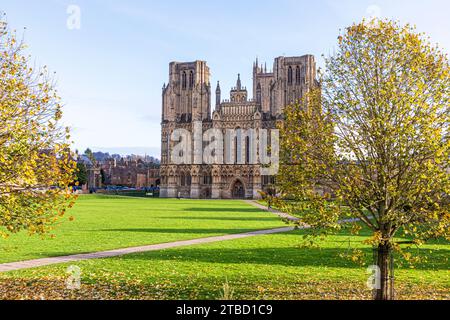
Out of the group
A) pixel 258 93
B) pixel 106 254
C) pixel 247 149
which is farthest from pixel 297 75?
pixel 106 254

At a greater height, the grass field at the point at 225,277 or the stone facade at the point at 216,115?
the stone facade at the point at 216,115

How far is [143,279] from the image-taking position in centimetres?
1432

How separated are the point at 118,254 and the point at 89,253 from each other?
135cm

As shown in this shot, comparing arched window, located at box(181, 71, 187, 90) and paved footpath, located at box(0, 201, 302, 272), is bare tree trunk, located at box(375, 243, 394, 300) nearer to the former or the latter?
paved footpath, located at box(0, 201, 302, 272)

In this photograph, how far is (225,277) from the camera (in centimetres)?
1480

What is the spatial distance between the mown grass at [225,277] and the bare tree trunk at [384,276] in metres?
0.87

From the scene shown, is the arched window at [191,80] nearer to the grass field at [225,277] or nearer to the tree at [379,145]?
the grass field at [225,277]

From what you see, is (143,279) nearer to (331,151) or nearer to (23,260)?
(23,260)

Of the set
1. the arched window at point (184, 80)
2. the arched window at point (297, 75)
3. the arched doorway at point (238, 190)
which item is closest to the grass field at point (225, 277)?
the arched doorway at point (238, 190)

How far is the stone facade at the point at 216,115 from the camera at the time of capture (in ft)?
325

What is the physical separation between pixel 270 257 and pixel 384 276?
7.63m

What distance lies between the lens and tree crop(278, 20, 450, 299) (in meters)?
11.1

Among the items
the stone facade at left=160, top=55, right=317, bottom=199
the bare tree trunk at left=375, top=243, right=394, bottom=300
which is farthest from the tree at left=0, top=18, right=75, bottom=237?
the stone facade at left=160, top=55, right=317, bottom=199
